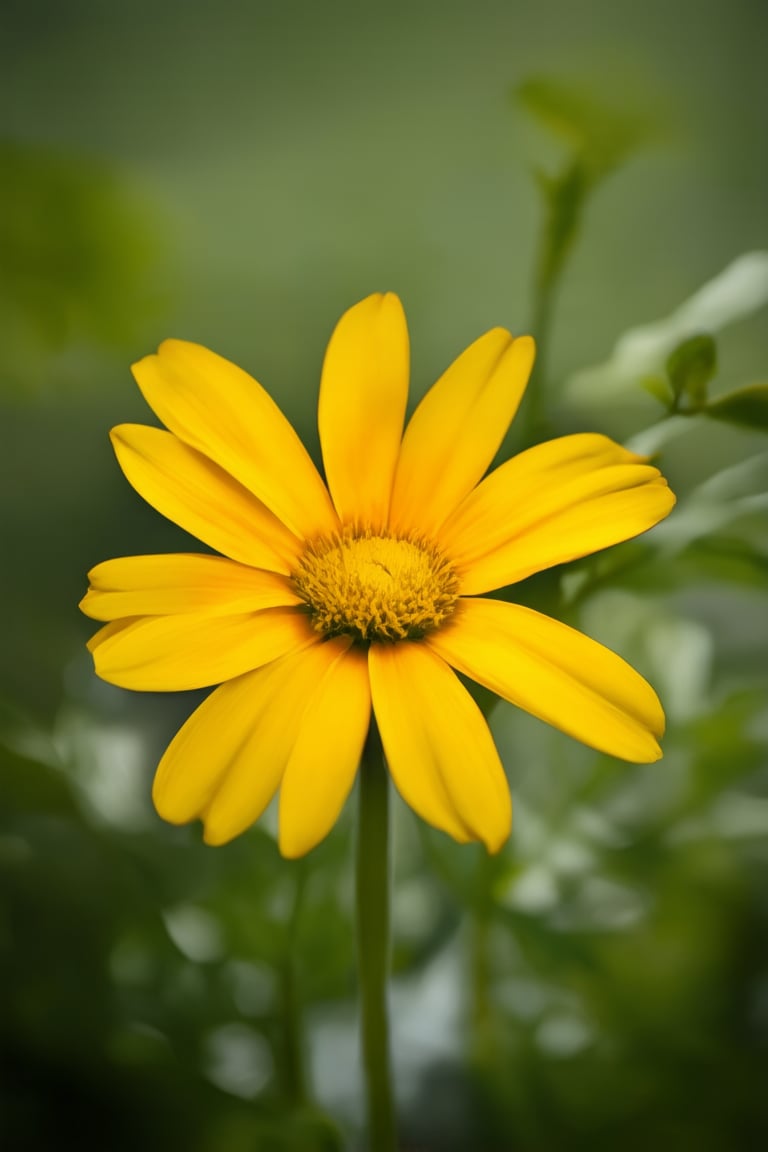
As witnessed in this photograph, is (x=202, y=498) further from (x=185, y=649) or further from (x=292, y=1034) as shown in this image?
(x=292, y=1034)

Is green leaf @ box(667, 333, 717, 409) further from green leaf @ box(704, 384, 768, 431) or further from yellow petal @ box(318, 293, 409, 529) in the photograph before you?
yellow petal @ box(318, 293, 409, 529)

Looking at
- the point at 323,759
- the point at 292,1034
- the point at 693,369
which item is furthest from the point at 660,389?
the point at 292,1034

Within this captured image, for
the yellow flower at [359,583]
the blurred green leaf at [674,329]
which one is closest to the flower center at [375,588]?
the yellow flower at [359,583]

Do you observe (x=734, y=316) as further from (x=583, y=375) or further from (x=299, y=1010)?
(x=299, y=1010)

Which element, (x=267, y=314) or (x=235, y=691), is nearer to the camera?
(x=235, y=691)

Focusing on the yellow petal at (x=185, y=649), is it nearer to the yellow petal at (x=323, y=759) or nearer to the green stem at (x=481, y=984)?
the yellow petal at (x=323, y=759)

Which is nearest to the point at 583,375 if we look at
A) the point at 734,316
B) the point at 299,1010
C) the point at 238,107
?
the point at 734,316
